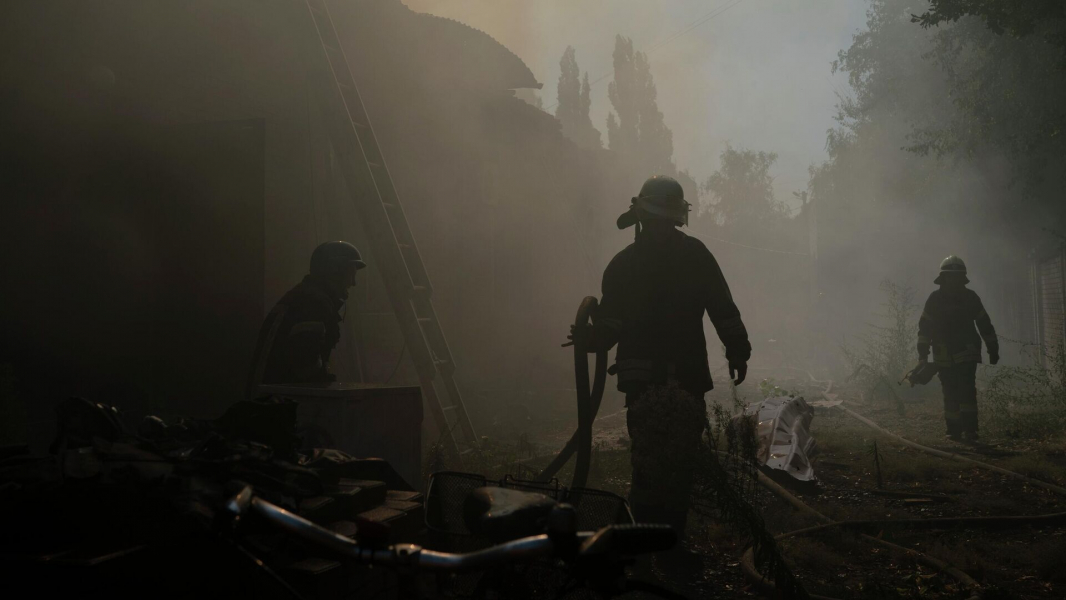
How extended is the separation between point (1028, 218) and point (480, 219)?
47.4 feet

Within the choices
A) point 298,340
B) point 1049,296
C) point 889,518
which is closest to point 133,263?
point 298,340

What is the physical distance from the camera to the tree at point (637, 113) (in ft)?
200

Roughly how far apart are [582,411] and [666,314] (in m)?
0.93

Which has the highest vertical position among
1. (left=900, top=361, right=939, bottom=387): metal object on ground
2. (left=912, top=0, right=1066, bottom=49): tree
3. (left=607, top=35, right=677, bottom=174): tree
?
(left=607, top=35, right=677, bottom=174): tree

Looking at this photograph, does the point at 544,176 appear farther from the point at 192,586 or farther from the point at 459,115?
the point at 192,586

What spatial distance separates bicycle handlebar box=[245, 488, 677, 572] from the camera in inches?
50.9

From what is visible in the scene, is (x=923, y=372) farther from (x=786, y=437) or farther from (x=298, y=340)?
(x=298, y=340)

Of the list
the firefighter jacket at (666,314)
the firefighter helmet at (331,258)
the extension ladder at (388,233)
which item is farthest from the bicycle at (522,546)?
the extension ladder at (388,233)

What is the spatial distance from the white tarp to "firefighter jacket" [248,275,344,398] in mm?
3578

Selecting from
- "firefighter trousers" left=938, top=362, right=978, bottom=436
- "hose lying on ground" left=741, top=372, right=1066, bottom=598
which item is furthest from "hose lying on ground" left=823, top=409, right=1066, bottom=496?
"firefighter trousers" left=938, top=362, right=978, bottom=436

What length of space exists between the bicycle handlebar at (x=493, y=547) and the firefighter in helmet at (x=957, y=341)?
9687 millimetres

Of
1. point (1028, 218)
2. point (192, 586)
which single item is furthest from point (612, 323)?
point (1028, 218)

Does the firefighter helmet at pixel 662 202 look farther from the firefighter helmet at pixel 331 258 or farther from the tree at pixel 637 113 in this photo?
the tree at pixel 637 113

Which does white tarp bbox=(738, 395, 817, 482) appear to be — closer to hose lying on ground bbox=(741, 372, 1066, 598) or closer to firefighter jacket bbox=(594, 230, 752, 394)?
hose lying on ground bbox=(741, 372, 1066, 598)
